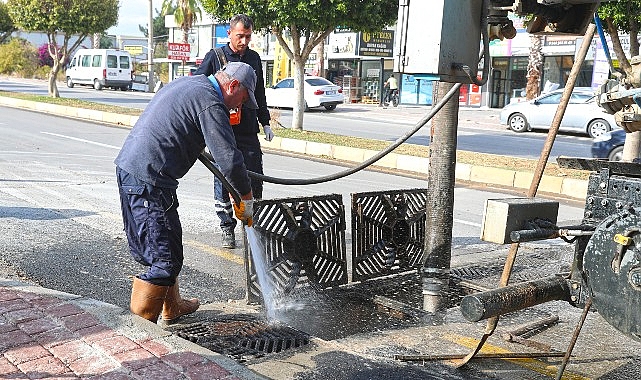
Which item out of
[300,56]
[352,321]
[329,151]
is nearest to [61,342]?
[352,321]

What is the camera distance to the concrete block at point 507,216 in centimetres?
328

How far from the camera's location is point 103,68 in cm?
4175

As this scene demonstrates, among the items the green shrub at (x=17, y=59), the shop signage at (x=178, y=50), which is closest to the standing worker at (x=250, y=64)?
the shop signage at (x=178, y=50)

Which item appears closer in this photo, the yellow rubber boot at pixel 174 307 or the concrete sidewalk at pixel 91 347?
the concrete sidewalk at pixel 91 347

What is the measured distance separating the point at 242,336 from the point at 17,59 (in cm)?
5982

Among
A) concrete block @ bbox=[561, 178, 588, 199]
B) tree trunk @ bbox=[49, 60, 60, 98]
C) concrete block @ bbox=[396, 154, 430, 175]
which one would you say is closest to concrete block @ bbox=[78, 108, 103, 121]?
tree trunk @ bbox=[49, 60, 60, 98]

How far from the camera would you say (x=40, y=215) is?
758 centimetres

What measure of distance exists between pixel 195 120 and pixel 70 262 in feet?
8.03

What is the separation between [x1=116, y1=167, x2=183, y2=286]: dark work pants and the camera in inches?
162

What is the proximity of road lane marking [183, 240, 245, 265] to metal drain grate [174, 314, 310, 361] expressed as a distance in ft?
5.21

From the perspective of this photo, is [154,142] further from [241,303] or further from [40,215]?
[40,215]

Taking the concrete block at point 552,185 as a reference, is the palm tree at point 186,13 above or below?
above

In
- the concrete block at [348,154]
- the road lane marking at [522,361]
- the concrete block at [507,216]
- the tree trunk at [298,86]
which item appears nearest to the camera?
the concrete block at [507,216]

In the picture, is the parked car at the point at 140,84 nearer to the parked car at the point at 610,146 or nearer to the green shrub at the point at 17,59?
the green shrub at the point at 17,59
